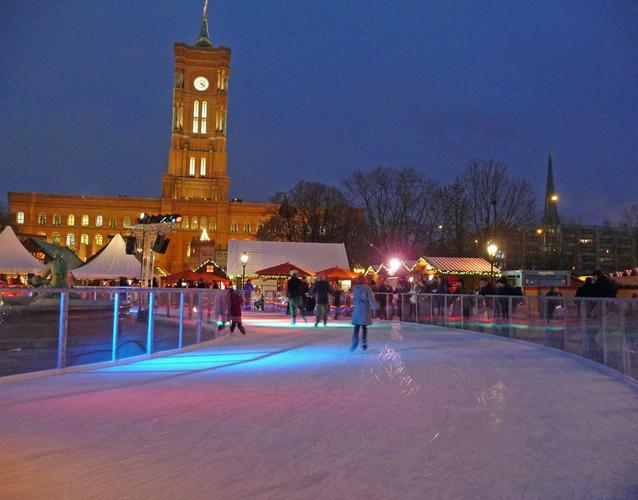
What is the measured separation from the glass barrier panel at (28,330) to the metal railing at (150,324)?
0.04ft

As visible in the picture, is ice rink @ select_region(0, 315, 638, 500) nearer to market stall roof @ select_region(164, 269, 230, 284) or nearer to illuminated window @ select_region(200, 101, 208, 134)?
market stall roof @ select_region(164, 269, 230, 284)

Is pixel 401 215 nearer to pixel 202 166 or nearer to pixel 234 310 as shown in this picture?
pixel 234 310

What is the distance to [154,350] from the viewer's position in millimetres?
11984

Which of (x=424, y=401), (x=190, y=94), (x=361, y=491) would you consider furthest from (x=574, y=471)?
(x=190, y=94)

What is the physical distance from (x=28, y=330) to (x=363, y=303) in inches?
253

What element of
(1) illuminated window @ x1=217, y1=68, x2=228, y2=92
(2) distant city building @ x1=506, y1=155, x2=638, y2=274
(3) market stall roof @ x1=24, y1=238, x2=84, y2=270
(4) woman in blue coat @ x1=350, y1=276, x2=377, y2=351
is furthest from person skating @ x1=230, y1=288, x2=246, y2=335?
(1) illuminated window @ x1=217, y1=68, x2=228, y2=92

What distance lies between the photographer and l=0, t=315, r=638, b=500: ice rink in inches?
160

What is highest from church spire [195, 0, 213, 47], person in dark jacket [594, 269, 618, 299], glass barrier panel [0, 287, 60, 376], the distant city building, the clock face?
church spire [195, 0, 213, 47]

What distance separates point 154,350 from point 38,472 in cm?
780

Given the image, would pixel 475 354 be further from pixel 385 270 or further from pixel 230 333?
pixel 385 270

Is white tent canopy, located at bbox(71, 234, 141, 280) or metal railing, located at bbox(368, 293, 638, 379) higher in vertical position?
white tent canopy, located at bbox(71, 234, 141, 280)

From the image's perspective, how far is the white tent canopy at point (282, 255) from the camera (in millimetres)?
39250

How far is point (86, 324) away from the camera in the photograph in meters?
9.92

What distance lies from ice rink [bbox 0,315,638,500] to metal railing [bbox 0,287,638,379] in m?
0.46
